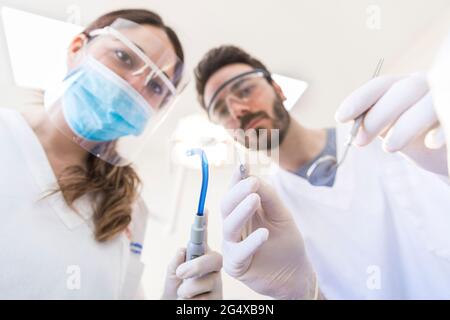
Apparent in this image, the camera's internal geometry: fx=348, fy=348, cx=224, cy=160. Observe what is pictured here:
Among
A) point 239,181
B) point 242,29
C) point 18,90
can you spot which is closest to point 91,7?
point 18,90

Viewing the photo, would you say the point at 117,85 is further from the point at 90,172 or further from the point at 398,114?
the point at 398,114

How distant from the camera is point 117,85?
2.63 feet

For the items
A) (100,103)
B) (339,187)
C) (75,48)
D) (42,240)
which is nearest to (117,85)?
(100,103)

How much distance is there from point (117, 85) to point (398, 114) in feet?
1.95

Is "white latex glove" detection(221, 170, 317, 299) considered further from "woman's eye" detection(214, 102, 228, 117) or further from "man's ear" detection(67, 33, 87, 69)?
"man's ear" detection(67, 33, 87, 69)

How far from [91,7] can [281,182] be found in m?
0.85

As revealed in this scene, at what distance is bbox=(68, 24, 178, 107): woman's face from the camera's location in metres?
0.81

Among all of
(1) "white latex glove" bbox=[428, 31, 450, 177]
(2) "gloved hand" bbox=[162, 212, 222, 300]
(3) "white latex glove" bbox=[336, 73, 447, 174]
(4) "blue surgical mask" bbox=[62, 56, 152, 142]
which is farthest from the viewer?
(4) "blue surgical mask" bbox=[62, 56, 152, 142]

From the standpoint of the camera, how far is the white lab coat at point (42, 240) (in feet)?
2.79

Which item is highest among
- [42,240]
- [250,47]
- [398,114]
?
[398,114]

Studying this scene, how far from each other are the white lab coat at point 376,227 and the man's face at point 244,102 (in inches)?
11.7

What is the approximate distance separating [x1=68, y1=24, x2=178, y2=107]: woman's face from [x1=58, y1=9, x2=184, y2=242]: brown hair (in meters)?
0.04

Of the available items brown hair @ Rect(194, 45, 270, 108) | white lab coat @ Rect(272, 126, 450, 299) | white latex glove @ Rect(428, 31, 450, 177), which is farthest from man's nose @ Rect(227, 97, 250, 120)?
white latex glove @ Rect(428, 31, 450, 177)
